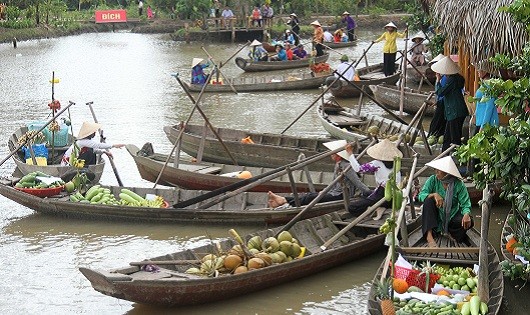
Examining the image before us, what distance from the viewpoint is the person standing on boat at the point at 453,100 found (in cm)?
1089

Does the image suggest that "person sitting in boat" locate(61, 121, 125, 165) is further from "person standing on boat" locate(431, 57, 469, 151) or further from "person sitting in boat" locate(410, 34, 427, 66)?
"person sitting in boat" locate(410, 34, 427, 66)

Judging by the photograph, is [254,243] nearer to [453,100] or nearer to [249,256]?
[249,256]

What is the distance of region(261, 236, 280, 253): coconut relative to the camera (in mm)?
8094

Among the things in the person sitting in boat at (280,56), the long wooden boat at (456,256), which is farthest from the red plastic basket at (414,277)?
the person sitting in boat at (280,56)

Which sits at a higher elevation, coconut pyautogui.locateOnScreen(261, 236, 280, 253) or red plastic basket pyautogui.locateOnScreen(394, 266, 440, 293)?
red plastic basket pyautogui.locateOnScreen(394, 266, 440, 293)

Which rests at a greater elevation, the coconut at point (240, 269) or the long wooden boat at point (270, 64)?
the long wooden boat at point (270, 64)

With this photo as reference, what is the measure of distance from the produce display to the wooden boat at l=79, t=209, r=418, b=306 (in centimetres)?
10

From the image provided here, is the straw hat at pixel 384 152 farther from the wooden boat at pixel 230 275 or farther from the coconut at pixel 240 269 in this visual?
the coconut at pixel 240 269

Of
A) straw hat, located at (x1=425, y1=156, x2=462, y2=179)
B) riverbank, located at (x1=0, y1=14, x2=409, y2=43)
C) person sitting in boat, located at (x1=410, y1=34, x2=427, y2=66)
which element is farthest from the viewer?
riverbank, located at (x1=0, y1=14, x2=409, y2=43)

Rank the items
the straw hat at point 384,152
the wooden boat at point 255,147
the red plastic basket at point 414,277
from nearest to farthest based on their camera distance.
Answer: the red plastic basket at point 414,277
the straw hat at point 384,152
the wooden boat at point 255,147

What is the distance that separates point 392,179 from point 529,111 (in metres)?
1.16

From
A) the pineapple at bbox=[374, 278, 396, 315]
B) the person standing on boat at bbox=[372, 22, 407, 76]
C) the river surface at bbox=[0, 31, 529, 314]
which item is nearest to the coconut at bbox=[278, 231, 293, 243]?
the river surface at bbox=[0, 31, 529, 314]

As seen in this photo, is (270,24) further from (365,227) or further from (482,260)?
(482,260)

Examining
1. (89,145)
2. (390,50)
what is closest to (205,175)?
(89,145)
